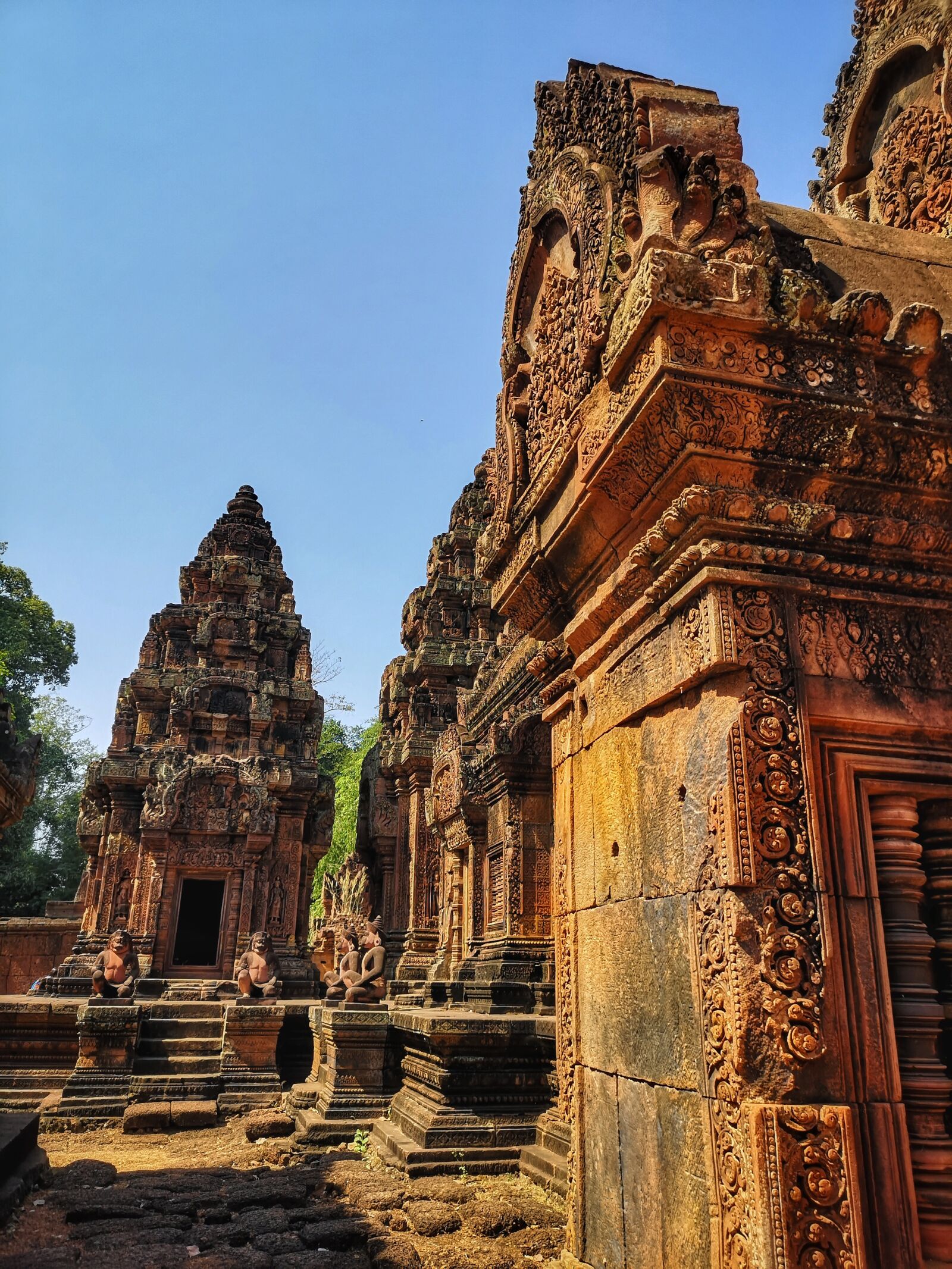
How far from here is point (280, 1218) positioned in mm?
A: 5348

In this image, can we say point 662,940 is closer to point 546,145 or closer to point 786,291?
point 786,291

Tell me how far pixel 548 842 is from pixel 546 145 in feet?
26.0

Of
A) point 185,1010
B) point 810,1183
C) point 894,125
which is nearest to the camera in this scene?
point 810,1183

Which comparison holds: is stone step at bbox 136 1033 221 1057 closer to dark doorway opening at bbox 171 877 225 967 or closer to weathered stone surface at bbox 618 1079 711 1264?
dark doorway opening at bbox 171 877 225 967

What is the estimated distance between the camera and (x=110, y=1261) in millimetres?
4500

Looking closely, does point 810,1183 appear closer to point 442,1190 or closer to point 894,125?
point 442,1190

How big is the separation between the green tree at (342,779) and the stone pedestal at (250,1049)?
19988 mm

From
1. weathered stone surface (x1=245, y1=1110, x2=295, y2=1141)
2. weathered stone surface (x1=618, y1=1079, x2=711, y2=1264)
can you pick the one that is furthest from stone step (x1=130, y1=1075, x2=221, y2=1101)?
weathered stone surface (x1=618, y1=1079, x2=711, y2=1264)

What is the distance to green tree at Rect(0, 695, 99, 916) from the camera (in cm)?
3638

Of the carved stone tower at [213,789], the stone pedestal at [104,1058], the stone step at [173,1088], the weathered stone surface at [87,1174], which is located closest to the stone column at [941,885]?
the weathered stone surface at [87,1174]

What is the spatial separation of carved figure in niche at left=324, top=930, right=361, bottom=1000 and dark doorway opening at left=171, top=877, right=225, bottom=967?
1056 centimetres

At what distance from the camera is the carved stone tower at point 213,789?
19031mm

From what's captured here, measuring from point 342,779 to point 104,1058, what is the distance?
98.6ft

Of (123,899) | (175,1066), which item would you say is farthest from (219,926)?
(175,1066)
